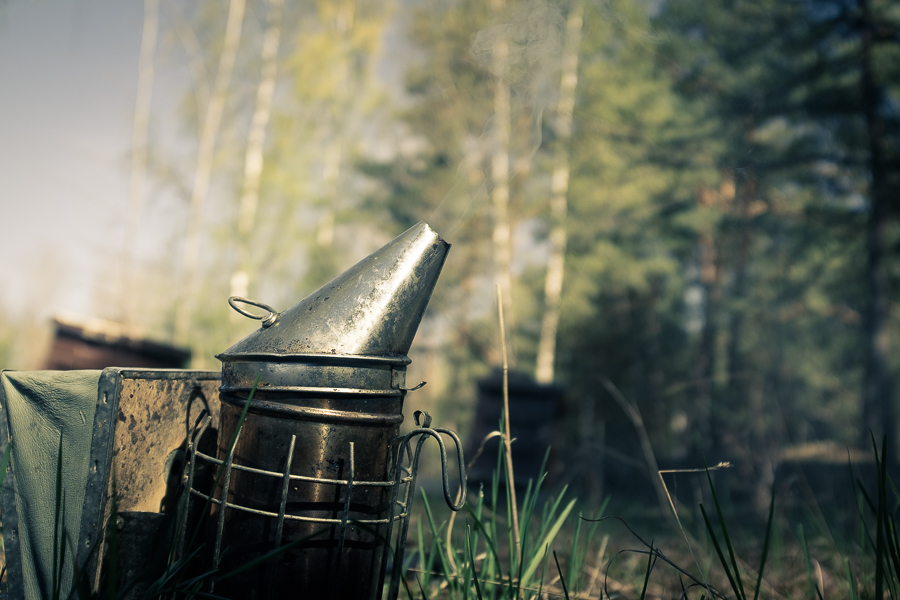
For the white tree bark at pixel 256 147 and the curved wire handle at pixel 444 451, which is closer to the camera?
the curved wire handle at pixel 444 451

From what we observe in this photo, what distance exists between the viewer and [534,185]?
14.5 m

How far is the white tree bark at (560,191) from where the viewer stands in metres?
12.4

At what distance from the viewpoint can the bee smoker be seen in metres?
1.47

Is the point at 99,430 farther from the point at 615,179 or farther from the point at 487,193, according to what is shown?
the point at 615,179

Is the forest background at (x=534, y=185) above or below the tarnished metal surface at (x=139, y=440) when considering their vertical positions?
above

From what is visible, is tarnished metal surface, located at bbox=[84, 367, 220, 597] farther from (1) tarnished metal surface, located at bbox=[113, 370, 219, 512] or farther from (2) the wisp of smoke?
(2) the wisp of smoke

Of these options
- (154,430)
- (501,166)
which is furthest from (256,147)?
(154,430)

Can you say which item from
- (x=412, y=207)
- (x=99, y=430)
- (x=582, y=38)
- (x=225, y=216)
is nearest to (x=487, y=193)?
(x=412, y=207)

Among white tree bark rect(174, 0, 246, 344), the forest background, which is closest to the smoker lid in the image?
the forest background

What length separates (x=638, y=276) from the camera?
1427 cm

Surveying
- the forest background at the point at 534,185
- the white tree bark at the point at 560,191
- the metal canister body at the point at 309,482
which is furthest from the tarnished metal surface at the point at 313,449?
the white tree bark at the point at 560,191

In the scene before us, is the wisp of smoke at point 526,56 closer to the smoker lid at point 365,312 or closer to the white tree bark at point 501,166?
the white tree bark at point 501,166

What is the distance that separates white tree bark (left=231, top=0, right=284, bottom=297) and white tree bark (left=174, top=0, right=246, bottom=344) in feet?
3.17

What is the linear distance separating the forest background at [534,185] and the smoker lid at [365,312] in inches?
384
